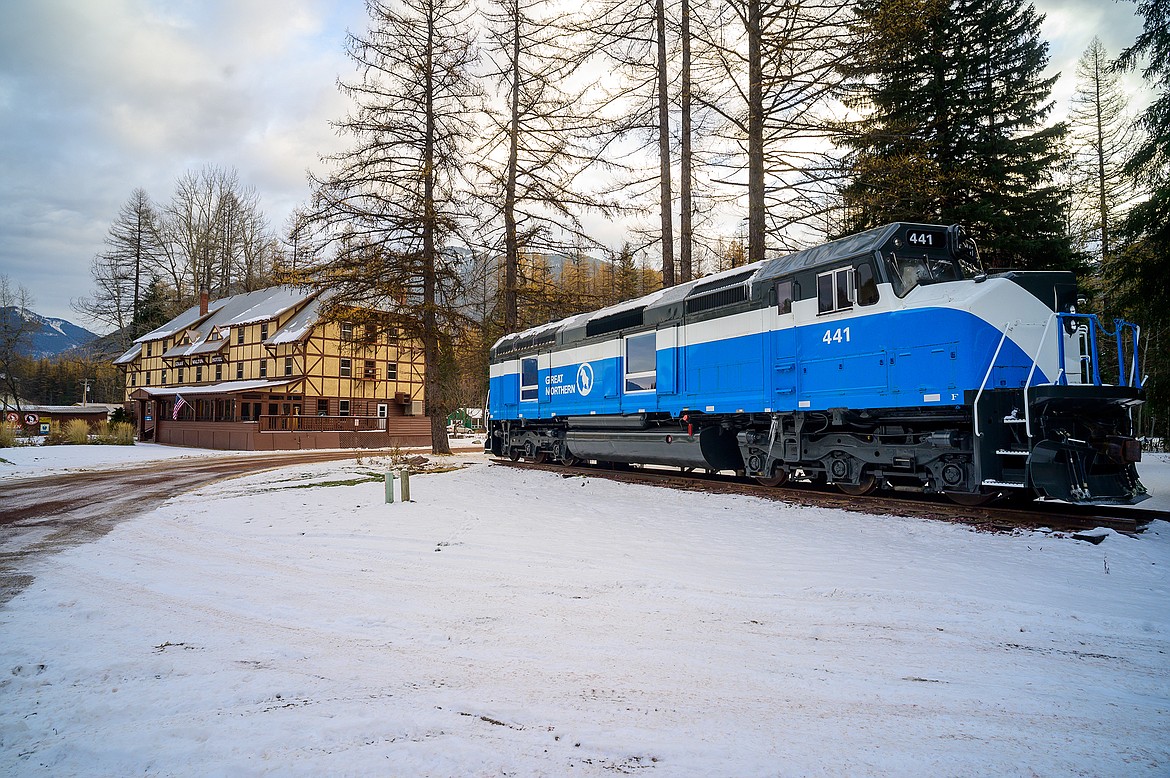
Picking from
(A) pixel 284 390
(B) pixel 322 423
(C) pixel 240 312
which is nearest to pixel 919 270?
(B) pixel 322 423

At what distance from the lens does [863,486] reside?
1008 centimetres

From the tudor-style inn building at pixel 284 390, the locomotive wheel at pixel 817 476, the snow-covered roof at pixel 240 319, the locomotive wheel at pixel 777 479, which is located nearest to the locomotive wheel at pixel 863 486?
the locomotive wheel at pixel 817 476

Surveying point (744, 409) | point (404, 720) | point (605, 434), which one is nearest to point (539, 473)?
point (605, 434)

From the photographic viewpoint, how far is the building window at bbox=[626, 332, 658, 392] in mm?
13586

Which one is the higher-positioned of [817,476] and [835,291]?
[835,291]

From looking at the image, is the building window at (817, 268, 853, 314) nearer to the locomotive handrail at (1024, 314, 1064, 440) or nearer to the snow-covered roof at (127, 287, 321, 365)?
the locomotive handrail at (1024, 314, 1064, 440)

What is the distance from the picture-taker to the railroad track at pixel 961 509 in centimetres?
766

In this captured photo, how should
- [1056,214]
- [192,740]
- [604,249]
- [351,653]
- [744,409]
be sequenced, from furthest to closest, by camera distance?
[604,249] < [1056,214] < [744,409] < [351,653] < [192,740]

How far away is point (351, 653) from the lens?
425 centimetres

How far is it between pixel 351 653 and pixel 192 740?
48.0 inches

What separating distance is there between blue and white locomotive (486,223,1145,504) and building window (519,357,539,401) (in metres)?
4.47

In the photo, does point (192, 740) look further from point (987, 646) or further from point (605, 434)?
point (605, 434)

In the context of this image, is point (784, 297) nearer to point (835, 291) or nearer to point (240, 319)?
point (835, 291)

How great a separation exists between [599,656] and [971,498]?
23.3 ft
